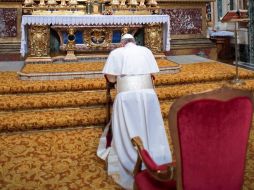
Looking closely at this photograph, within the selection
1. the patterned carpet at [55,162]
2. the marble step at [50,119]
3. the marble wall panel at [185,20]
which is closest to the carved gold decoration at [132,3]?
the marble wall panel at [185,20]

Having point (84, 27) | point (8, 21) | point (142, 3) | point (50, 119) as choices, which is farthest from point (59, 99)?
point (8, 21)

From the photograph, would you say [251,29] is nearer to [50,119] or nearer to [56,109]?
[56,109]

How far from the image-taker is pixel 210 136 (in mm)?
1792

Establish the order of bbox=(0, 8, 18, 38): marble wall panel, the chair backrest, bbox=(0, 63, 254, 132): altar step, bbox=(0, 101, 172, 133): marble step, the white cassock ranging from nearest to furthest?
the chair backrest, the white cassock, bbox=(0, 101, 172, 133): marble step, bbox=(0, 63, 254, 132): altar step, bbox=(0, 8, 18, 38): marble wall panel

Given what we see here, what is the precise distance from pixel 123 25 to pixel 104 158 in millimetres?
5004

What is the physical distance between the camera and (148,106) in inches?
137

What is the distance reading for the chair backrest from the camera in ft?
5.76

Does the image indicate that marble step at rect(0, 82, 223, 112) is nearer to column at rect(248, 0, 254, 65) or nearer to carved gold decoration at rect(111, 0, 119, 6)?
carved gold decoration at rect(111, 0, 119, 6)

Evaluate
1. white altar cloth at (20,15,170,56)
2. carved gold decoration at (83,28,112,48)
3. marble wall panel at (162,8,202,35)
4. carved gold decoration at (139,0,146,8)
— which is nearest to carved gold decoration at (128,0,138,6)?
carved gold decoration at (139,0,146,8)

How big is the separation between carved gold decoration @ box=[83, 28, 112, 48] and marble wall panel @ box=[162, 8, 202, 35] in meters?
2.50

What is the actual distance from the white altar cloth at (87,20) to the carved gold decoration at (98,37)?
355mm

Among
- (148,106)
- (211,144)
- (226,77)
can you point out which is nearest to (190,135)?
(211,144)

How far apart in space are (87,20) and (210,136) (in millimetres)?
6386

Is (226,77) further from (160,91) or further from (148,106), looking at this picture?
(148,106)
